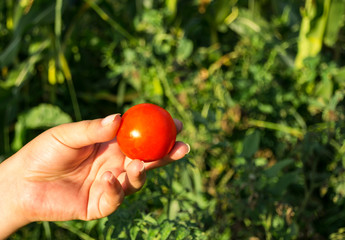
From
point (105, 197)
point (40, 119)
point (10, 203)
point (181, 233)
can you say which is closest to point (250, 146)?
point (181, 233)

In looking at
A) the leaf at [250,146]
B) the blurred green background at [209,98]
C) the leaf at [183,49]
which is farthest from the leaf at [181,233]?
the leaf at [183,49]

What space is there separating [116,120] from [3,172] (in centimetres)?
54

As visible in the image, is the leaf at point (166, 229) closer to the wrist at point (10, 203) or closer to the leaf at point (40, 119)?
the wrist at point (10, 203)


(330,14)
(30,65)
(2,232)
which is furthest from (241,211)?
(30,65)

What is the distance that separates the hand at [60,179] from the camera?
135 cm

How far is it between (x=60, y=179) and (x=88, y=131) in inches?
11.6

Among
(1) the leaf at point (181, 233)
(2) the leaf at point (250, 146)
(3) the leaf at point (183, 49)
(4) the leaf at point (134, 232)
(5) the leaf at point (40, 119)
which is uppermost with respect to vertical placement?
(3) the leaf at point (183, 49)

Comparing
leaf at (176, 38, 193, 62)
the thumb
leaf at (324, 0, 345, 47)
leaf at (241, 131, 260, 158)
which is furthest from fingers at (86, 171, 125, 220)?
leaf at (324, 0, 345, 47)

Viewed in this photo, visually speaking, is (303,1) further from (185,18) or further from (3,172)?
(3,172)

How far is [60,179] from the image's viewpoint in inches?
57.7

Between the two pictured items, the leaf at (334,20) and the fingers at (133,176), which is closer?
the fingers at (133,176)

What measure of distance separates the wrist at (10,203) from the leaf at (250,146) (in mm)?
950

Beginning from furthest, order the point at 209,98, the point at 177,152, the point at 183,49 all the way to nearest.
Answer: the point at 183,49
the point at 209,98
the point at 177,152

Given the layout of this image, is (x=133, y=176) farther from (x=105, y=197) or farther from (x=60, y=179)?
(x=60, y=179)
